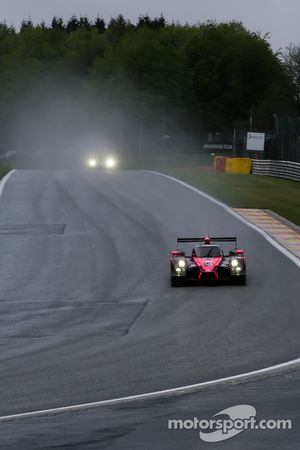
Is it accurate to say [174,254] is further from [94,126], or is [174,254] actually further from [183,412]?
[94,126]

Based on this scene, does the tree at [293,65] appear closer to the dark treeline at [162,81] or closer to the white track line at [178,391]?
the dark treeline at [162,81]

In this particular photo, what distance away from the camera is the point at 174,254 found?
22109 millimetres

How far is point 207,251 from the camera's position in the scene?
21.8 meters

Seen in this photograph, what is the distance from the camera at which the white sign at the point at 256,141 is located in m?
67.2

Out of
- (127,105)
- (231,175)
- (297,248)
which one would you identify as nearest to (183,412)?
(297,248)

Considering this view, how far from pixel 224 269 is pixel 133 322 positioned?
4.25 metres

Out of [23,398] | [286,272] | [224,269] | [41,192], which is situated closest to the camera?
[23,398]

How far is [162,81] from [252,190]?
90.0 meters

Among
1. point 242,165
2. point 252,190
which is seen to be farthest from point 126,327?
point 242,165

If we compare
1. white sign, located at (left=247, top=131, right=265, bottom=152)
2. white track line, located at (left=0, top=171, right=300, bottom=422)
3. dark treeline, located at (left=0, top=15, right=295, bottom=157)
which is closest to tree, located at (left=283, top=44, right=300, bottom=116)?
dark treeline, located at (left=0, top=15, right=295, bottom=157)

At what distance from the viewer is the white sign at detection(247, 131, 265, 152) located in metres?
A: 67.2

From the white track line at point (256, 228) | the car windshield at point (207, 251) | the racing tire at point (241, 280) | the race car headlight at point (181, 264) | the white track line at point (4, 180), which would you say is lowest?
the white track line at point (4, 180)

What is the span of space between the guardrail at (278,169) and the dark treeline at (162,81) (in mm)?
68661

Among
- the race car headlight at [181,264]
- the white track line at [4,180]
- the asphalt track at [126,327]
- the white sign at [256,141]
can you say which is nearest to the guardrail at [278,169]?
the white sign at [256,141]
